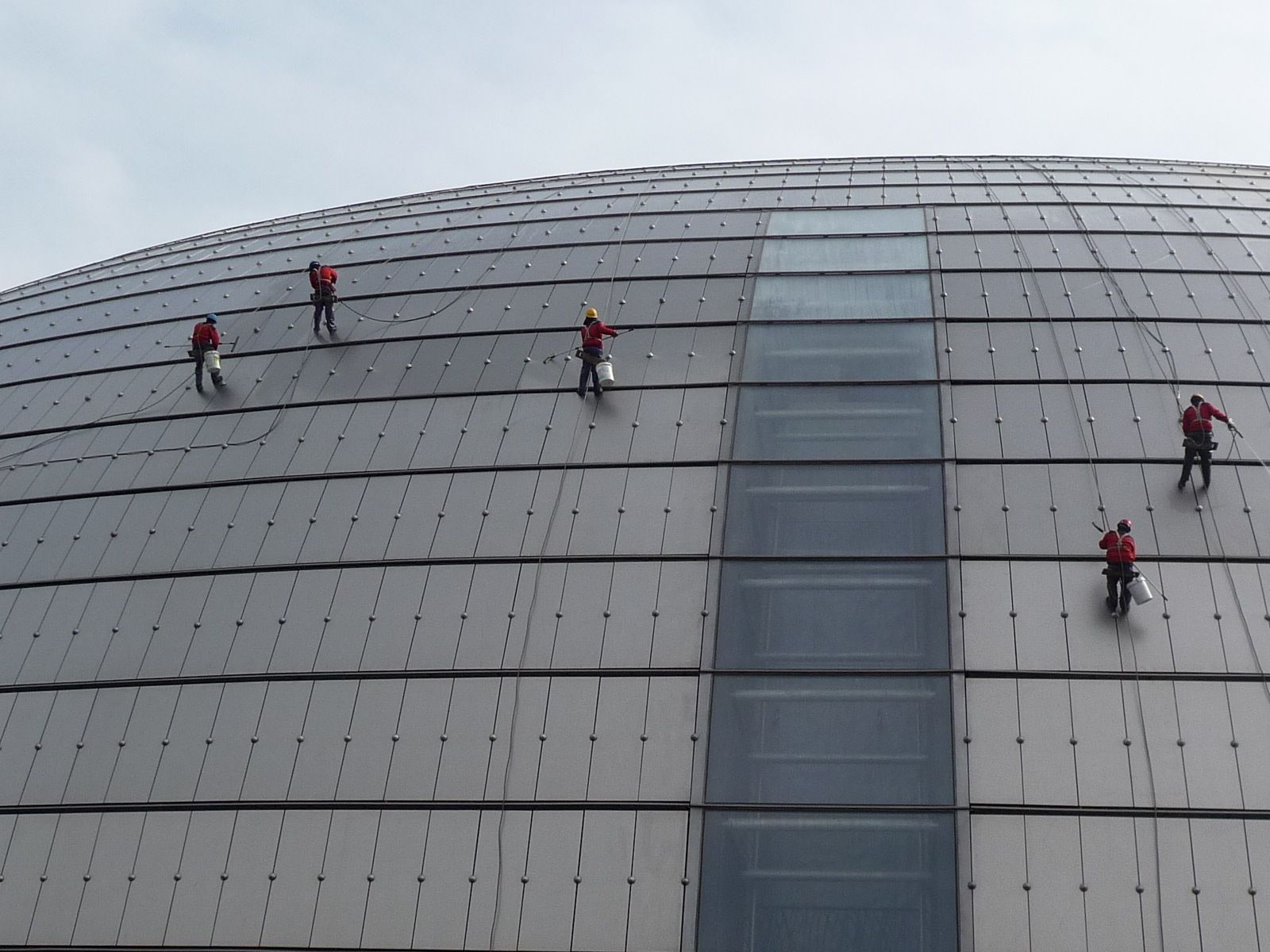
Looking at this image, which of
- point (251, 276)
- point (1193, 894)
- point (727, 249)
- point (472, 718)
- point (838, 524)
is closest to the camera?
point (1193, 894)

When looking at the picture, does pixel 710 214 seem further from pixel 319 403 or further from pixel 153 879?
pixel 153 879

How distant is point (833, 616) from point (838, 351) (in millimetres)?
6017

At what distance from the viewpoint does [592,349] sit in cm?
2017

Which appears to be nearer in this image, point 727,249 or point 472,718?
point 472,718

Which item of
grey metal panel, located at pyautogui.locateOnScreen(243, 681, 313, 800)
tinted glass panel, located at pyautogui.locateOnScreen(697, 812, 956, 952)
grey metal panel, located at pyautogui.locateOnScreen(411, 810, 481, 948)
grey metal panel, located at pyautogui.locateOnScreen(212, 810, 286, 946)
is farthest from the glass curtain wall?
grey metal panel, located at pyautogui.locateOnScreen(243, 681, 313, 800)

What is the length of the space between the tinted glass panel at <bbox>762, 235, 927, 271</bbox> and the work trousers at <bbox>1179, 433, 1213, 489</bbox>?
7084 mm

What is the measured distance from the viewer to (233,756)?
52.6 feet

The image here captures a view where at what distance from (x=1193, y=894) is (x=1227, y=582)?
4.71 meters

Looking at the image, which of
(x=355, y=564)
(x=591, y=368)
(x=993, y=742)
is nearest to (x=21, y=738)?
(x=355, y=564)

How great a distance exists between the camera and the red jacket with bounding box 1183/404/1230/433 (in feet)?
57.5

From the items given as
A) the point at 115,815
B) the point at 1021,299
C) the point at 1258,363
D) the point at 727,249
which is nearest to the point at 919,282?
the point at 1021,299

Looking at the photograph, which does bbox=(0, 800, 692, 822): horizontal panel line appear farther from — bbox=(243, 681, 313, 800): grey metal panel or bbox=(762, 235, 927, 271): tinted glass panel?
bbox=(762, 235, 927, 271): tinted glass panel

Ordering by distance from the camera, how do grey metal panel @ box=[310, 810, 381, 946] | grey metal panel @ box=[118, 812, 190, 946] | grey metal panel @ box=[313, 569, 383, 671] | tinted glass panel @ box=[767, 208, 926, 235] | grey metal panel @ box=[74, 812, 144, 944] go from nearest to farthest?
1. grey metal panel @ box=[310, 810, 381, 946]
2. grey metal panel @ box=[118, 812, 190, 946]
3. grey metal panel @ box=[74, 812, 144, 944]
4. grey metal panel @ box=[313, 569, 383, 671]
5. tinted glass panel @ box=[767, 208, 926, 235]

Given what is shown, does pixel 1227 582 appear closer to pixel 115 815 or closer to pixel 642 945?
pixel 642 945
